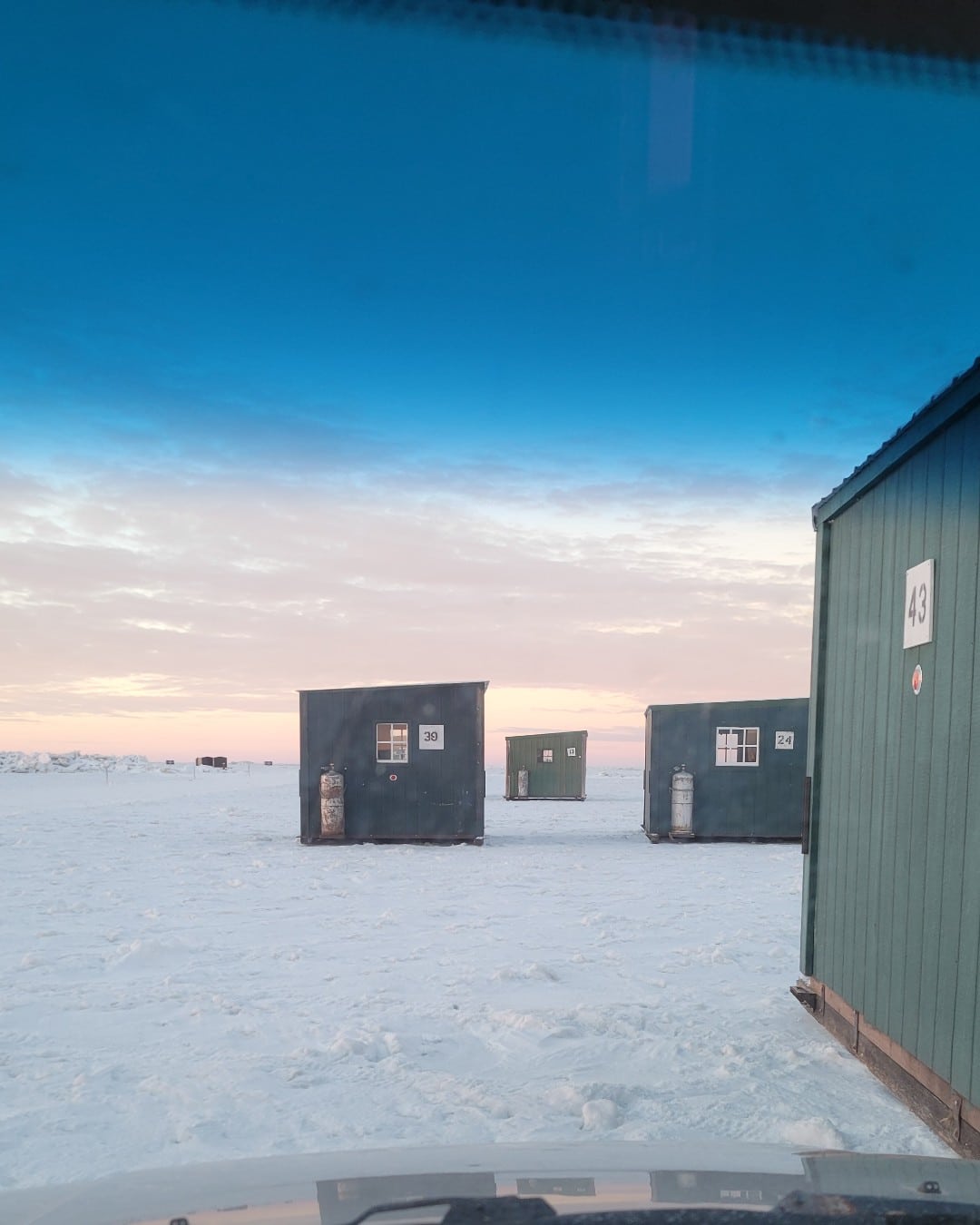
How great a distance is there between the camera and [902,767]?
4.88 meters

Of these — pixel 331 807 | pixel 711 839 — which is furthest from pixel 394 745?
pixel 711 839

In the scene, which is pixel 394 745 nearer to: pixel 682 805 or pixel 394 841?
pixel 394 841

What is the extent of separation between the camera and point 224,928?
8.62m

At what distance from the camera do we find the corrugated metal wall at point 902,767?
409 cm

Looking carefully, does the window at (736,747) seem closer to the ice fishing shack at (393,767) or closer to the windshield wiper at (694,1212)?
the ice fishing shack at (393,767)

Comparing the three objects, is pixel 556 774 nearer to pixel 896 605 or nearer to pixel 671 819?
pixel 671 819

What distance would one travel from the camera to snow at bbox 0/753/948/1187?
414cm

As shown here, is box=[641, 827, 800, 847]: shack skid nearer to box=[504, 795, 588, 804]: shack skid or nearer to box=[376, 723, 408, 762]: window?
box=[376, 723, 408, 762]: window

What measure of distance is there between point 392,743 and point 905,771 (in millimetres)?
12951

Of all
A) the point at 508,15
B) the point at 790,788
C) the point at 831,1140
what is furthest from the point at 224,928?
the point at 790,788

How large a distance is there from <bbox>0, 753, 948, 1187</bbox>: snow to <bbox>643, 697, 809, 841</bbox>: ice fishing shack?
5621mm

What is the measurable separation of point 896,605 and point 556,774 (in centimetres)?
2684

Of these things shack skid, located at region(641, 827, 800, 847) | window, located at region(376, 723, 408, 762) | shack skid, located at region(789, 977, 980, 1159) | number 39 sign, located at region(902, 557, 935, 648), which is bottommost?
shack skid, located at region(641, 827, 800, 847)

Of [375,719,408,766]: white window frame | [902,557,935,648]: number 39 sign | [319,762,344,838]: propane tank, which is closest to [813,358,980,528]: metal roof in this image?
[902,557,935,648]: number 39 sign
